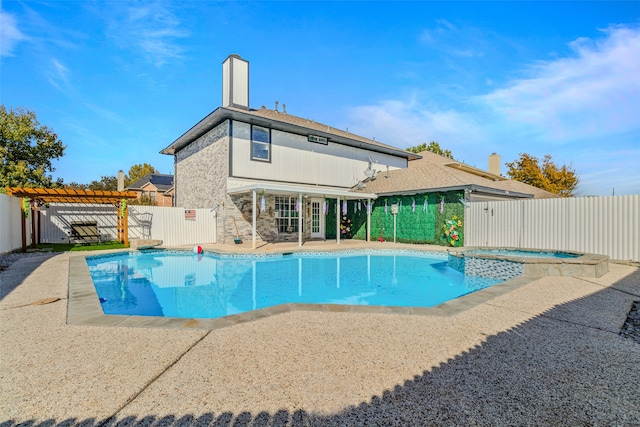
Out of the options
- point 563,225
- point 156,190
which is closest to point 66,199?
point 156,190

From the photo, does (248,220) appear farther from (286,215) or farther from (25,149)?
(25,149)

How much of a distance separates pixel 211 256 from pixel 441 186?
10.7 m

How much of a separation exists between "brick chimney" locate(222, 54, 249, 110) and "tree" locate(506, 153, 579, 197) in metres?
27.1

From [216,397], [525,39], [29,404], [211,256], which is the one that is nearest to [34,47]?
[211,256]

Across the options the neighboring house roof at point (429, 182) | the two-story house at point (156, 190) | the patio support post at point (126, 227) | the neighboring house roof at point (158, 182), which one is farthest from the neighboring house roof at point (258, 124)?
the neighboring house roof at point (158, 182)

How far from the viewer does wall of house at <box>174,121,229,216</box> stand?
14227 mm

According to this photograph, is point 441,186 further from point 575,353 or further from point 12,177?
point 12,177

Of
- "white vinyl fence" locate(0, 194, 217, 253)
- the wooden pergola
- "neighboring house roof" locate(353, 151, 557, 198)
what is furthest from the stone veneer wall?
"neighboring house roof" locate(353, 151, 557, 198)

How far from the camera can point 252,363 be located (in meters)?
2.99

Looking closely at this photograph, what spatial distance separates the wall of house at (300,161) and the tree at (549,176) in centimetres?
1766

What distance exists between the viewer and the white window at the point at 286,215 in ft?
53.0

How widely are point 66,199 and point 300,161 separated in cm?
1153

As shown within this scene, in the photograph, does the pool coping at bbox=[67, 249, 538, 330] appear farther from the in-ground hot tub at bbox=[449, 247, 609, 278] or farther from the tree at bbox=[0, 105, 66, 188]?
the tree at bbox=[0, 105, 66, 188]

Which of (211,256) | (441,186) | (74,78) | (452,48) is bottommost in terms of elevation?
(211,256)
